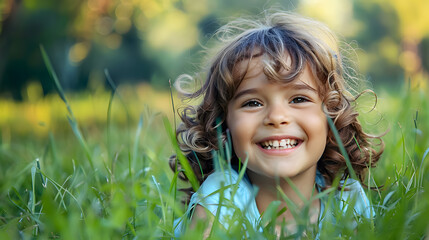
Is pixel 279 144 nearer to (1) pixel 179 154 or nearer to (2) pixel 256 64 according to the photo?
(2) pixel 256 64

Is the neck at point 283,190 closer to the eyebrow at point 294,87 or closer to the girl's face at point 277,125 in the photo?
the girl's face at point 277,125

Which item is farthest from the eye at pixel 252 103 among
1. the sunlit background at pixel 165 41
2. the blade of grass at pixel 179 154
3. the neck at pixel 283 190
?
the sunlit background at pixel 165 41

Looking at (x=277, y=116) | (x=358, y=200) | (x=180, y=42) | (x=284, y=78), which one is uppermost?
(x=284, y=78)

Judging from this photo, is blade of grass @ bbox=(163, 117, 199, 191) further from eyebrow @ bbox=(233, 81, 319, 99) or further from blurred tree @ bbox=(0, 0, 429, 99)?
blurred tree @ bbox=(0, 0, 429, 99)

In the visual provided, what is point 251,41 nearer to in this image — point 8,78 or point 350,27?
point 8,78

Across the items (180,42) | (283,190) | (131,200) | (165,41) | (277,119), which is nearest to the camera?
(131,200)

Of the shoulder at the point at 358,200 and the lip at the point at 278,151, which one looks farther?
the lip at the point at 278,151

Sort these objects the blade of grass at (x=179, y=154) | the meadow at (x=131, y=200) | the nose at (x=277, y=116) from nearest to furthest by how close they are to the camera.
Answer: the meadow at (x=131, y=200)
the blade of grass at (x=179, y=154)
the nose at (x=277, y=116)

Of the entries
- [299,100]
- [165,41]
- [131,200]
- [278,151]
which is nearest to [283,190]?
[278,151]

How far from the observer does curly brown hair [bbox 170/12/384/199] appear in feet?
4.68

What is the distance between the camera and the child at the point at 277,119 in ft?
4.45

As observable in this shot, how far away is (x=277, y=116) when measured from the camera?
1327 mm

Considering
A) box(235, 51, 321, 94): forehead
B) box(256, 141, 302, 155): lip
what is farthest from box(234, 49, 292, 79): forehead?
box(256, 141, 302, 155): lip

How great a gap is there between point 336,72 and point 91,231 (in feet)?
3.22
